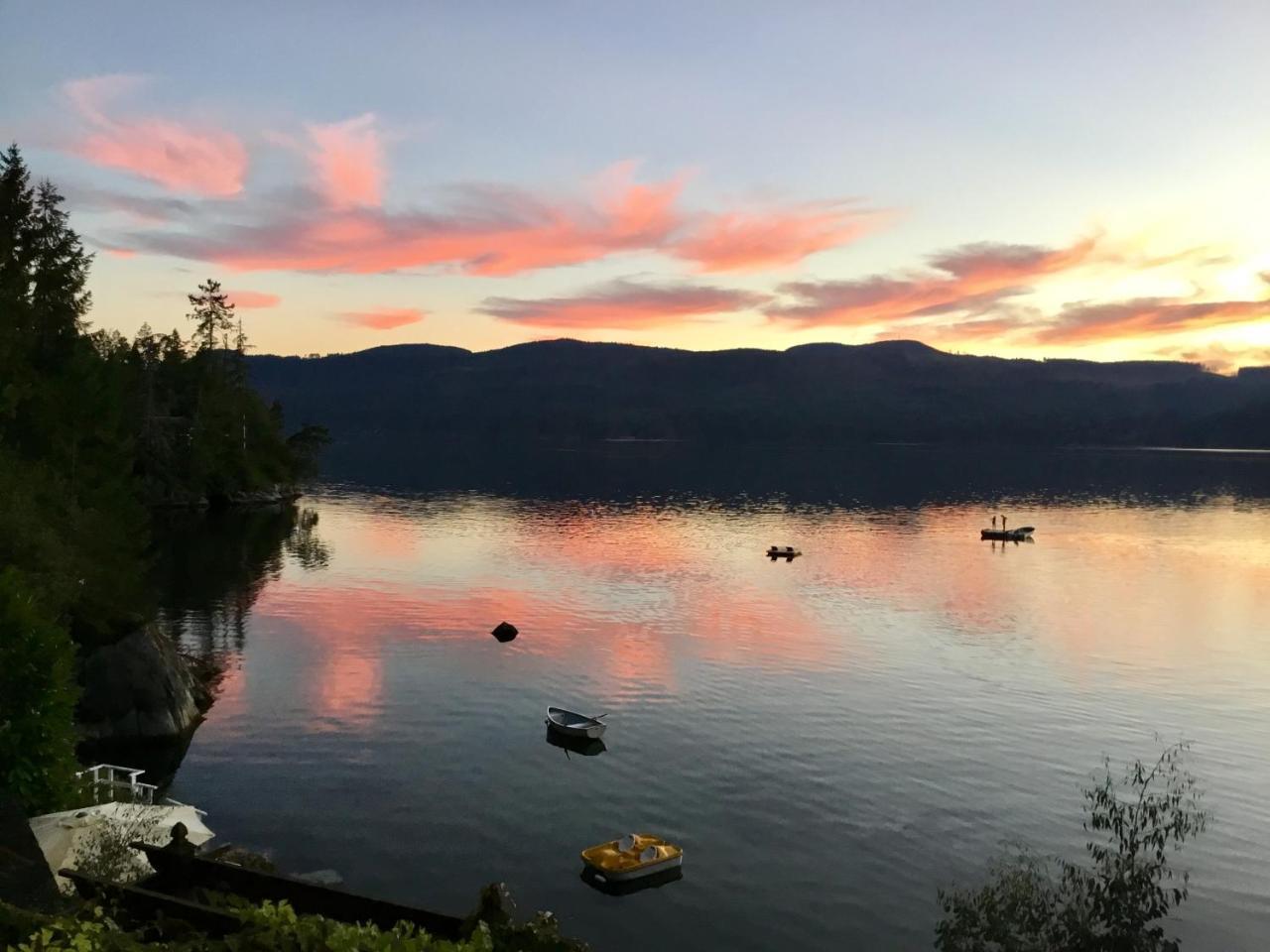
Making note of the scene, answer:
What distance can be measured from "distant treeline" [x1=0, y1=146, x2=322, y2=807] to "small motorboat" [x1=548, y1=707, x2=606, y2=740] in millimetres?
24363

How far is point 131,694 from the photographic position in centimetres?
5084

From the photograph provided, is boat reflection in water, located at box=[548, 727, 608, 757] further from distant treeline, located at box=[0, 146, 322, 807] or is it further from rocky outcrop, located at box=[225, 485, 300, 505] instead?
rocky outcrop, located at box=[225, 485, 300, 505]

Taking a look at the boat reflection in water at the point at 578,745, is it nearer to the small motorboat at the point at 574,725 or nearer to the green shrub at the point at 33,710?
the small motorboat at the point at 574,725

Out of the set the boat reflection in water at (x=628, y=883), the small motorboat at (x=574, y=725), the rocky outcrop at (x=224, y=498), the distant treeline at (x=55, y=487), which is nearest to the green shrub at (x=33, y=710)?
the distant treeline at (x=55, y=487)

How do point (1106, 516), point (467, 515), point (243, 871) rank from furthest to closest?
point (1106, 516) → point (467, 515) → point (243, 871)

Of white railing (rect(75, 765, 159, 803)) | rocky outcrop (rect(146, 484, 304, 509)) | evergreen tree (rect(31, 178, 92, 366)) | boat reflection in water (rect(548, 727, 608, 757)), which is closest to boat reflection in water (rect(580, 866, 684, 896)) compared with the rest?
boat reflection in water (rect(548, 727, 608, 757))

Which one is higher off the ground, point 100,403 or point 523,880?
point 100,403

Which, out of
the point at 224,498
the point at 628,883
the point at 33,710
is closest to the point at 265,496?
the point at 224,498

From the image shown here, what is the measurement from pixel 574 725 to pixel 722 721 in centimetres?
1019

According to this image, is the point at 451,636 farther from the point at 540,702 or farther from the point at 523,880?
the point at 523,880

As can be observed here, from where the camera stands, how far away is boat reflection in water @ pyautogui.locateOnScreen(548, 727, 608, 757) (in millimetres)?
50625

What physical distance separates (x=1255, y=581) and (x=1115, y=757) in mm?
78507

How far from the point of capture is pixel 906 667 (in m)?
71.0

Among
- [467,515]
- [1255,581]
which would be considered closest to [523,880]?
[1255,581]
